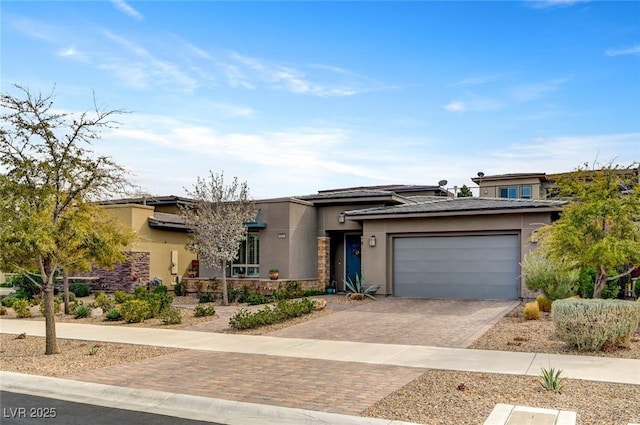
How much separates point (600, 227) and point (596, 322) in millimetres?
2268

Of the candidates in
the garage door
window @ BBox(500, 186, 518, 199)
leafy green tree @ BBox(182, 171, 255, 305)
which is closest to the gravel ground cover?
the garage door

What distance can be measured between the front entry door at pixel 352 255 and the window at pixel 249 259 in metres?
4.04

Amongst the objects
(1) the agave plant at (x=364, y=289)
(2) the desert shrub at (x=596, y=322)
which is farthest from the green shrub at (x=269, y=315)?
(2) the desert shrub at (x=596, y=322)

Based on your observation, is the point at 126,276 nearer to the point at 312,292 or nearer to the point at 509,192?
the point at 312,292

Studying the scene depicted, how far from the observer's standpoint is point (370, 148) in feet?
75.1

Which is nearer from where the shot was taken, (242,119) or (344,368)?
(344,368)

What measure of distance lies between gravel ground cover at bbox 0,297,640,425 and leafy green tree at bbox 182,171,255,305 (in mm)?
8118

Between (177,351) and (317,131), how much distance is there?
35.7 ft

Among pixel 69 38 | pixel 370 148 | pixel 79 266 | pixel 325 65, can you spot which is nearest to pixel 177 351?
pixel 79 266

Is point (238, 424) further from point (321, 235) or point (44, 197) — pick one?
point (321, 235)

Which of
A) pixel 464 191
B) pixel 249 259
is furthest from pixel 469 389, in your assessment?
pixel 464 191

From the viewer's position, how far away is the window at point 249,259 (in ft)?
79.2

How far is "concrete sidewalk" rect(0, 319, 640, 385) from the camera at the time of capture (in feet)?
29.9

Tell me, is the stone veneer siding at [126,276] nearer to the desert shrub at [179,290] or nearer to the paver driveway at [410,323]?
the desert shrub at [179,290]
